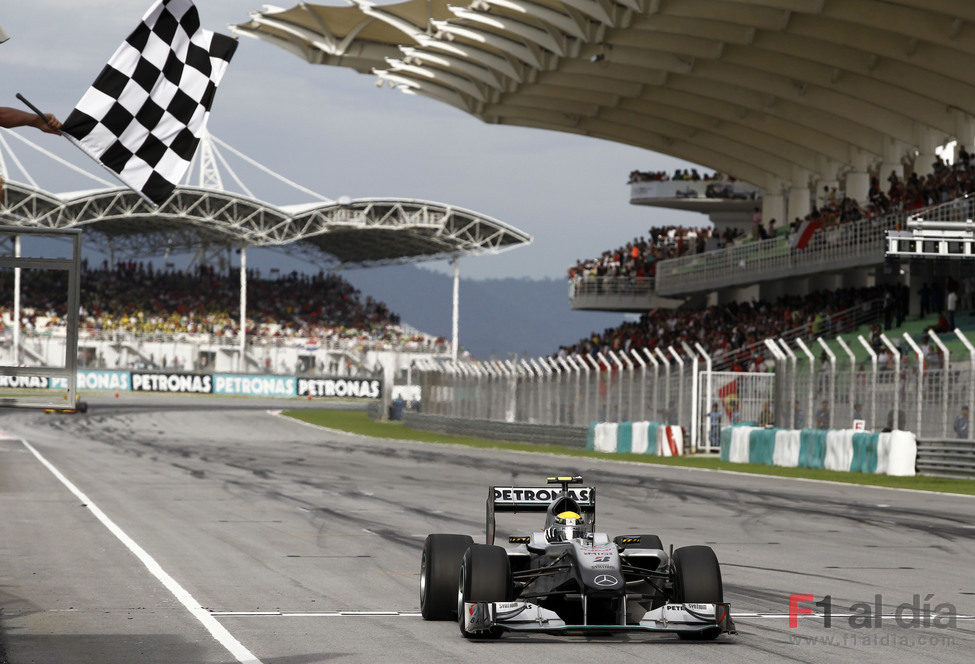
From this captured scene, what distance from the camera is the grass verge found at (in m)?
21.8

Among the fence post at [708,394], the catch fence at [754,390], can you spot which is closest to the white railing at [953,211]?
the catch fence at [754,390]

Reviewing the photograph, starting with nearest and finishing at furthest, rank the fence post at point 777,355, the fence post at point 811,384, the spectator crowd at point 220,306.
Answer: the fence post at point 811,384 → the fence post at point 777,355 → the spectator crowd at point 220,306

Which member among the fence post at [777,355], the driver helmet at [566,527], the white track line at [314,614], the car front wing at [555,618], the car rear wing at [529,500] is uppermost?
the fence post at [777,355]

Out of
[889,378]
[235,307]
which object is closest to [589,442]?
[889,378]

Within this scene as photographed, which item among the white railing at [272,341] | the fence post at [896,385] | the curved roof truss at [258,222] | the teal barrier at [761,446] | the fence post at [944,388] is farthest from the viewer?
the white railing at [272,341]

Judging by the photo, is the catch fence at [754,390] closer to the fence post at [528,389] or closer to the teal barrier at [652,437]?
the fence post at [528,389]

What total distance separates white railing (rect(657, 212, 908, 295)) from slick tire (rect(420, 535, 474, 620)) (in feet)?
84.8

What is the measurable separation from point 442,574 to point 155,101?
346 cm

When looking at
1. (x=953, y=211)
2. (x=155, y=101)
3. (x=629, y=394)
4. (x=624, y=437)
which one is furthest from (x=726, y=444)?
(x=155, y=101)

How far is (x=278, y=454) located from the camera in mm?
29984

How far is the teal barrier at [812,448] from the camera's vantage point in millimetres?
25469

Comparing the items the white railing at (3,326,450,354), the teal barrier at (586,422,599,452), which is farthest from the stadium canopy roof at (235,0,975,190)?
the white railing at (3,326,450,354)

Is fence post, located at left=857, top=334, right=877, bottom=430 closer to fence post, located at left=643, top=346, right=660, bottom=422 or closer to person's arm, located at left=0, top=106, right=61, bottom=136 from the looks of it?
fence post, located at left=643, top=346, right=660, bottom=422

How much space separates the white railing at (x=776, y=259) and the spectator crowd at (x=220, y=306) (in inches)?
1117
